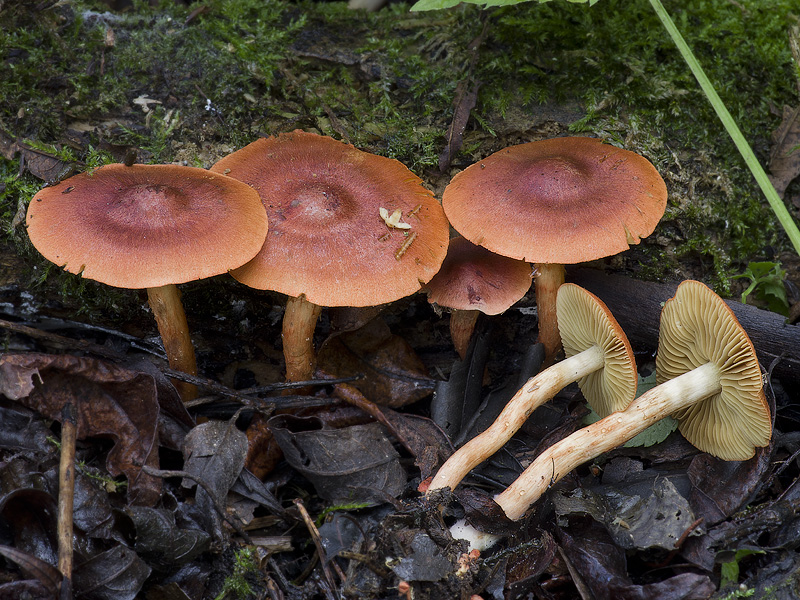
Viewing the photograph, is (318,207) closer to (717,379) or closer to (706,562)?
(717,379)

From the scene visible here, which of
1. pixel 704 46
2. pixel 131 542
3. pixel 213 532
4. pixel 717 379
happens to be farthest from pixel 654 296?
pixel 131 542

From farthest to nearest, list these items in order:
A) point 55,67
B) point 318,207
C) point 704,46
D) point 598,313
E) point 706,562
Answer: point 704,46 < point 55,67 < point 318,207 < point 598,313 < point 706,562

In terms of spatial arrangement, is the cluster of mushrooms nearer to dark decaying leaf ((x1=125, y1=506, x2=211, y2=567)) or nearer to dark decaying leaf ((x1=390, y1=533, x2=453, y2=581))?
A: dark decaying leaf ((x1=390, y1=533, x2=453, y2=581))

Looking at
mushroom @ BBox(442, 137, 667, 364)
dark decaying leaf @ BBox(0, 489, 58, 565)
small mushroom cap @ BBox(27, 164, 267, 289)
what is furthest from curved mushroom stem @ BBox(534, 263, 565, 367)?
dark decaying leaf @ BBox(0, 489, 58, 565)

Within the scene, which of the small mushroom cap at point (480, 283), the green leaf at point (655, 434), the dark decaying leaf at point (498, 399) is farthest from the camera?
the dark decaying leaf at point (498, 399)

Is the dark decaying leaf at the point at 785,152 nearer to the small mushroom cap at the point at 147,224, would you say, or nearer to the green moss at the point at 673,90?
the green moss at the point at 673,90

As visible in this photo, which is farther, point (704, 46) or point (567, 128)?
point (704, 46)

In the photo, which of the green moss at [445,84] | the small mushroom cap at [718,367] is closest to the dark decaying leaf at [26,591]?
the green moss at [445,84]
